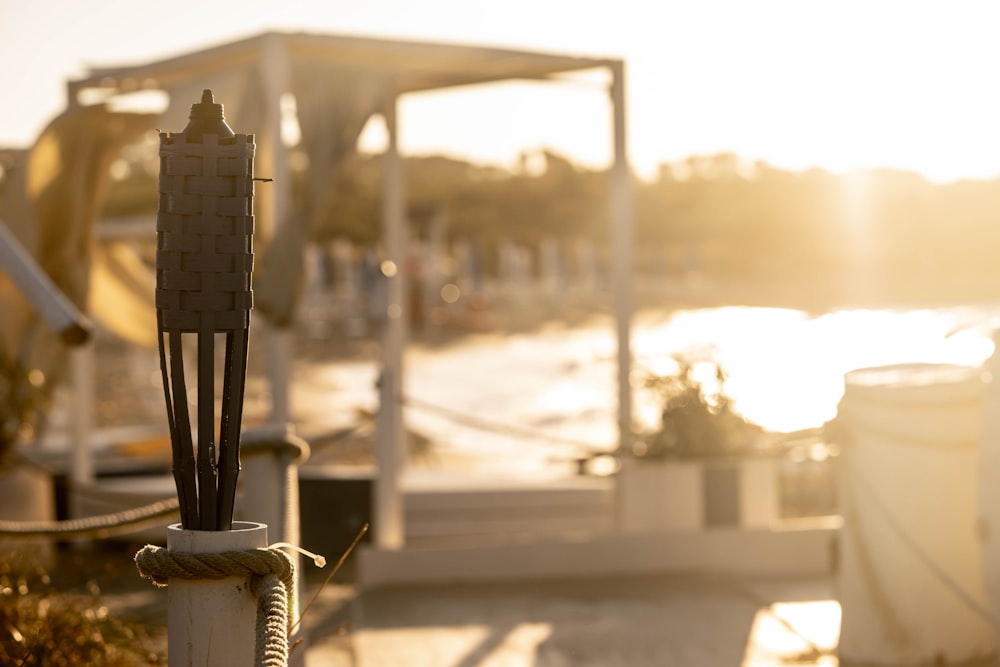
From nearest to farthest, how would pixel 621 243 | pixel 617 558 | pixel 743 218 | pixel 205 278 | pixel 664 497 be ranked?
pixel 205 278, pixel 617 558, pixel 664 497, pixel 621 243, pixel 743 218

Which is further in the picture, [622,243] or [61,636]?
[622,243]

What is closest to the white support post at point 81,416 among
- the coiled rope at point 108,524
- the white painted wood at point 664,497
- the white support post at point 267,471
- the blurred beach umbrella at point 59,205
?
the blurred beach umbrella at point 59,205

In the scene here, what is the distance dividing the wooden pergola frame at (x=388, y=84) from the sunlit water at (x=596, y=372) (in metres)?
0.39

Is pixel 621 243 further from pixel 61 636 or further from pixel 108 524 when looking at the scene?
pixel 61 636

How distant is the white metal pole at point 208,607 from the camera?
205 centimetres

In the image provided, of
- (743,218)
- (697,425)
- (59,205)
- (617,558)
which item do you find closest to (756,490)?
(697,425)

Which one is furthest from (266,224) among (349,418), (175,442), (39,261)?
(349,418)

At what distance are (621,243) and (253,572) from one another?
19.0 ft

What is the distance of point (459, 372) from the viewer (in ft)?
71.9

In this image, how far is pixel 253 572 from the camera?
205cm

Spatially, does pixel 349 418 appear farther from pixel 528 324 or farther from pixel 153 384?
pixel 528 324

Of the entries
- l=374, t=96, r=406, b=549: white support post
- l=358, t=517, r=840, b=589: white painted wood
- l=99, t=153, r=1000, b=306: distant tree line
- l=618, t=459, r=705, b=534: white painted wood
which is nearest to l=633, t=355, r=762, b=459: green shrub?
l=618, t=459, r=705, b=534: white painted wood

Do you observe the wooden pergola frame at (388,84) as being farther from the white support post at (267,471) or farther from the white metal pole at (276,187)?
the white support post at (267,471)

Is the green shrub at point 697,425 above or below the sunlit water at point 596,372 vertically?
above
